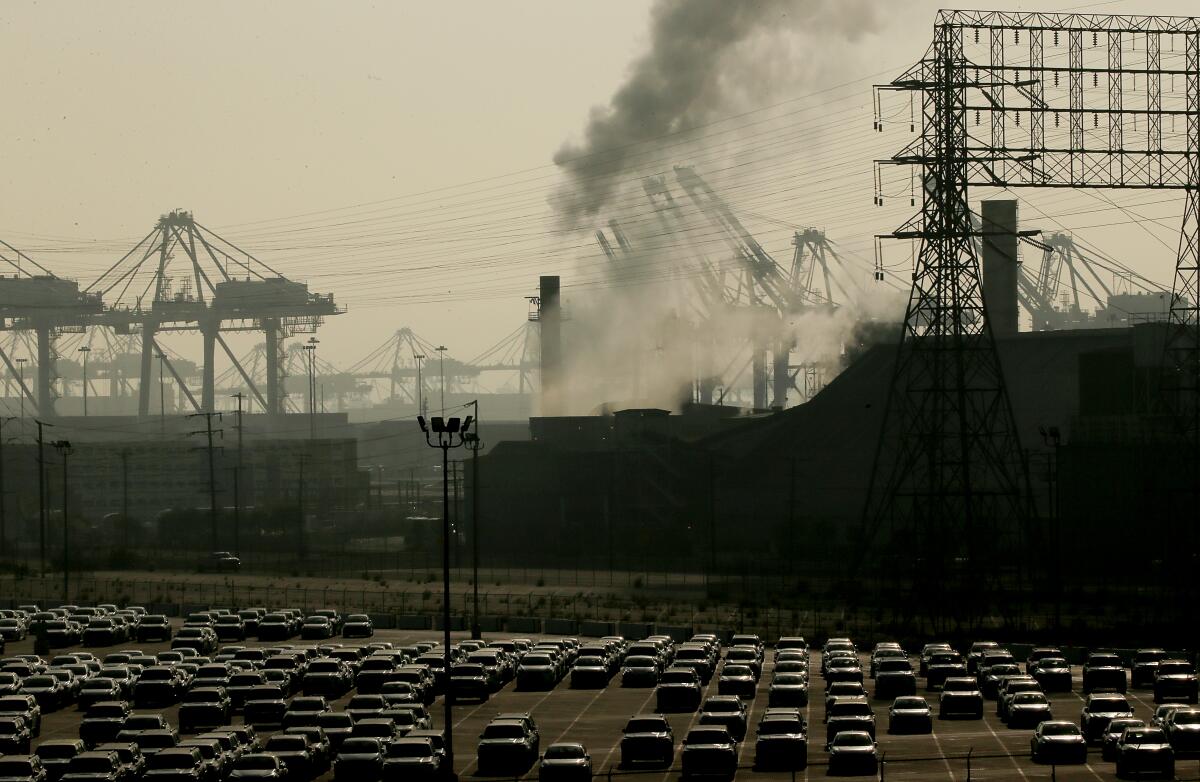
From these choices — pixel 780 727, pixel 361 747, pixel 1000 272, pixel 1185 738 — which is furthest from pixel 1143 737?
pixel 1000 272

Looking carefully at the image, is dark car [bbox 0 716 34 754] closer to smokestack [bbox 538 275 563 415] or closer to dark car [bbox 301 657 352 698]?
dark car [bbox 301 657 352 698]

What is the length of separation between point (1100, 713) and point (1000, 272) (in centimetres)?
7909

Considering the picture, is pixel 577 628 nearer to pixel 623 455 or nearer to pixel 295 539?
pixel 623 455

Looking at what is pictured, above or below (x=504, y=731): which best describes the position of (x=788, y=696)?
below

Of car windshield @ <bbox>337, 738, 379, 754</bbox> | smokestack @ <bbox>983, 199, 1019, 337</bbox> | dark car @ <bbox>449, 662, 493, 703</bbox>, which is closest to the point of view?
car windshield @ <bbox>337, 738, 379, 754</bbox>

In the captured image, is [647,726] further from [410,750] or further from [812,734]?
[410,750]

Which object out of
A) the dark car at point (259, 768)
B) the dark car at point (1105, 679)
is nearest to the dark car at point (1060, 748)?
the dark car at point (1105, 679)

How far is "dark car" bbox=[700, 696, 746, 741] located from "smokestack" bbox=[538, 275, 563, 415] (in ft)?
327

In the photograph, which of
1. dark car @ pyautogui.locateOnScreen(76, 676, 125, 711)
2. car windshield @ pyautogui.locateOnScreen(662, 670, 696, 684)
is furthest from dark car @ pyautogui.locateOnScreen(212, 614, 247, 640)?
car windshield @ pyautogui.locateOnScreen(662, 670, 696, 684)

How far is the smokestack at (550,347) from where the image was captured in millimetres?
131500

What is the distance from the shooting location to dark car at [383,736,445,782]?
2692 centimetres

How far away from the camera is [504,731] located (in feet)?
96.6

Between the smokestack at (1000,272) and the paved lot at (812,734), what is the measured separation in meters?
65.7

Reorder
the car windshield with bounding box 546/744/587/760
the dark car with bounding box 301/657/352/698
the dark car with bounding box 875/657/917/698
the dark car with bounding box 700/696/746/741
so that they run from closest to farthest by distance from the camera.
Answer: the car windshield with bounding box 546/744/587/760 < the dark car with bounding box 700/696/746/741 < the dark car with bounding box 875/657/917/698 < the dark car with bounding box 301/657/352/698
